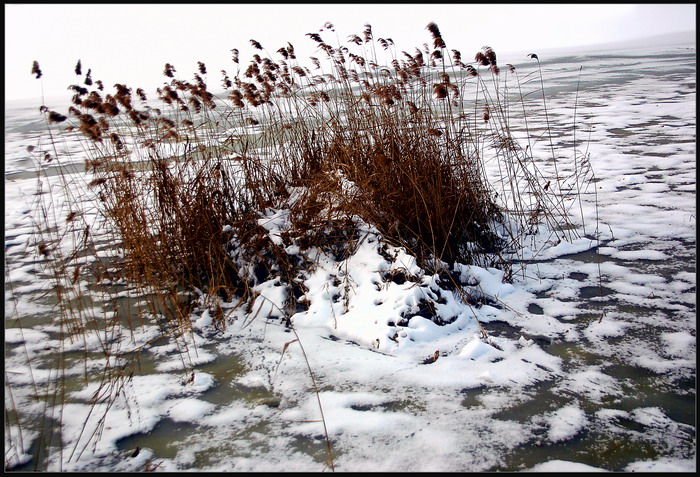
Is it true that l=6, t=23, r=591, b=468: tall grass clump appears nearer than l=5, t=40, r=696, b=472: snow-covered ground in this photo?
No

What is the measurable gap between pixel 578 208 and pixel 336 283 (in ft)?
7.91

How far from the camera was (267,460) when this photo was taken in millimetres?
A: 1800

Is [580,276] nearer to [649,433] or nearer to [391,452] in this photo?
[649,433]

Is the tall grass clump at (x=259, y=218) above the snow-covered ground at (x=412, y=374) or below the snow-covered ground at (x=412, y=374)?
above

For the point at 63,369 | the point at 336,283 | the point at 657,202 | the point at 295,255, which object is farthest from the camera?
the point at 657,202

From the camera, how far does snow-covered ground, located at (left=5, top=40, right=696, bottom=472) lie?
1808mm

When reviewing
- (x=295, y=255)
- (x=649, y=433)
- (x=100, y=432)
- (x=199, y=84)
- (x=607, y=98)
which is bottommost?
(x=649, y=433)

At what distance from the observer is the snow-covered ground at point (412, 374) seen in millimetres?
1808

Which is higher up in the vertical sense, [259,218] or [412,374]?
[259,218]

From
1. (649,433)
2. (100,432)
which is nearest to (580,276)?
(649,433)

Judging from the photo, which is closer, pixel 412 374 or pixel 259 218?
pixel 412 374

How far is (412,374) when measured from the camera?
7.41 feet

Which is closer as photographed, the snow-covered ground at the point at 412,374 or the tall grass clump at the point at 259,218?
the snow-covered ground at the point at 412,374

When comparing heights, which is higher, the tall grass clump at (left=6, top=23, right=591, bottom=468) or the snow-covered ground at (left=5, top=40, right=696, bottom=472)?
the tall grass clump at (left=6, top=23, right=591, bottom=468)
